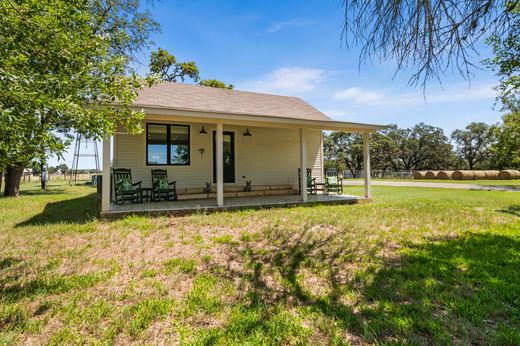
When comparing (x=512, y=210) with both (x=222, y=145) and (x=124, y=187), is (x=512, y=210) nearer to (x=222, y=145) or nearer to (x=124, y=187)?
(x=222, y=145)

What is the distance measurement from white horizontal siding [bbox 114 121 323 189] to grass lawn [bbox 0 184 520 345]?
10.1 ft

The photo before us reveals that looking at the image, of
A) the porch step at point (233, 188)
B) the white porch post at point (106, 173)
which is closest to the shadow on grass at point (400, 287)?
the white porch post at point (106, 173)

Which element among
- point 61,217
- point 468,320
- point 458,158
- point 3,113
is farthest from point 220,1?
point 458,158

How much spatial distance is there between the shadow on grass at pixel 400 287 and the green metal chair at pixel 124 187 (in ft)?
14.5

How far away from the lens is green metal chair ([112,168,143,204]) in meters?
7.04

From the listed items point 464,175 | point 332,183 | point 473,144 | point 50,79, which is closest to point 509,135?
point 464,175

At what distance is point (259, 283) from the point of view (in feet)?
9.64

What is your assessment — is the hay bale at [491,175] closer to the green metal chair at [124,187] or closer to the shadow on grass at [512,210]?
the shadow on grass at [512,210]

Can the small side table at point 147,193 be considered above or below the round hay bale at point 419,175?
below

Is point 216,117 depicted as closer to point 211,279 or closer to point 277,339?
point 211,279

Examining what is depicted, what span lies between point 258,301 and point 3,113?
248cm

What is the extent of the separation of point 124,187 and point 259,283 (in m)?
5.51

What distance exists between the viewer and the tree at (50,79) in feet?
7.22

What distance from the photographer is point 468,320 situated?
2.21 metres
